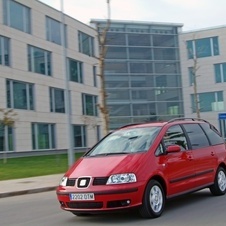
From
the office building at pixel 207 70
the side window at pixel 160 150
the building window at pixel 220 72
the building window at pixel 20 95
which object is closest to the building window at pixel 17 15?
the building window at pixel 20 95

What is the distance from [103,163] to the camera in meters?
7.70

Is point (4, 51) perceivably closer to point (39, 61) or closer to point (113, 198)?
point (39, 61)

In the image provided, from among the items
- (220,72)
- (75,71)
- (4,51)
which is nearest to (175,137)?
(4,51)

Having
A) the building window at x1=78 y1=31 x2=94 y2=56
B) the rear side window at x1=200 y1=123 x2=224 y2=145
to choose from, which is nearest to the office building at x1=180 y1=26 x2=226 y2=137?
the building window at x1=78 y1=31 x2=94 y2=56

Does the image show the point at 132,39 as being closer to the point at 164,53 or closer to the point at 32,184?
the point at 164,53

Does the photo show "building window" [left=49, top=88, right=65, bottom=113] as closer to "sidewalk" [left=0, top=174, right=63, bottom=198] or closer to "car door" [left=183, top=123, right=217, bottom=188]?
"sidewalk" [left=0, top=174, right=63, bottom=198]

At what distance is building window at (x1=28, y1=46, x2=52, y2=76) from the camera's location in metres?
37.7

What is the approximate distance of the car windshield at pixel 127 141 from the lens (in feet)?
27.0

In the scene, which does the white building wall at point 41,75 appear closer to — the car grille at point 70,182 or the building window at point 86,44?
the building window at point 86,44

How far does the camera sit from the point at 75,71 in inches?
1731

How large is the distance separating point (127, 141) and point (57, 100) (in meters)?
32.8

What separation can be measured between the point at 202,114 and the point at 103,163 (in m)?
47.7

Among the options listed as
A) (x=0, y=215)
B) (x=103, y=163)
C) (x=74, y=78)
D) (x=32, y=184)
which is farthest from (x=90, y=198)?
(x=74, y=78)

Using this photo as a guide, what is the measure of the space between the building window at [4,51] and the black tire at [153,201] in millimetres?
28464
